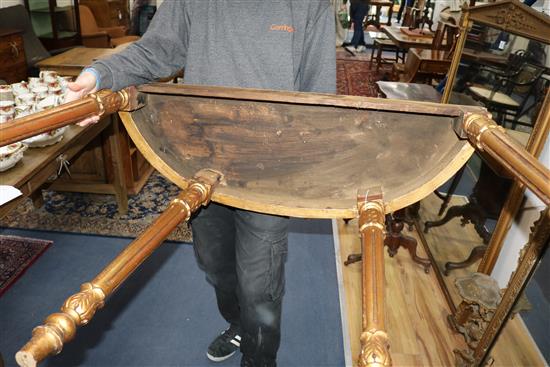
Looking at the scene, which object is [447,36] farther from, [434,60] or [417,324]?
[417,324]

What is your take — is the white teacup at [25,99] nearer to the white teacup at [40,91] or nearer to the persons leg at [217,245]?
the white teacup at [40,91]

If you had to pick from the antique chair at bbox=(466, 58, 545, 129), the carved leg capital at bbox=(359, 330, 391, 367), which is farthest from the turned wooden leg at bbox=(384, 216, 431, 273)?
the carved leg capital at bbox=(359, 330, 391, 367)

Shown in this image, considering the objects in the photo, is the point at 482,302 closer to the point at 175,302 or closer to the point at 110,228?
the point at 175,302

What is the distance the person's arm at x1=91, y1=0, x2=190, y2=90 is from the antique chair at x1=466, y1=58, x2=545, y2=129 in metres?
1.35

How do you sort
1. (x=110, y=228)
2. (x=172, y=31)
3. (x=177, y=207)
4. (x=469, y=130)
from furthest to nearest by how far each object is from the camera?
(x=110, y=228), (x=172, y=31), (x=177, y=207), (x=469, y=130)

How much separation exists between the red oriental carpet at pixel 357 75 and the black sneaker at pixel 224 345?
154 inches

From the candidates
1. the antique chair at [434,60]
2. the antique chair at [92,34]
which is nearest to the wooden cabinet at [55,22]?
the antique chair at [92,34]

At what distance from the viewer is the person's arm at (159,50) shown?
39.4 inches

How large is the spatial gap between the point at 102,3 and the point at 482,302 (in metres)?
6.15

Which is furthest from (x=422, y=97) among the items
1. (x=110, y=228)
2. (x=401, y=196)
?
(x=110, y=228)

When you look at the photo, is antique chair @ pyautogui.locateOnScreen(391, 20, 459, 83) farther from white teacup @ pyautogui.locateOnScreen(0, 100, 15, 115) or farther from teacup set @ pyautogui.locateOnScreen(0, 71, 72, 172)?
white teacup @ pyautogui.locateOnScreen(0, 100, 15, 115)

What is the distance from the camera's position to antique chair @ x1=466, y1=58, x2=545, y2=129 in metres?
1.67

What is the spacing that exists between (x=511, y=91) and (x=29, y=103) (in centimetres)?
207

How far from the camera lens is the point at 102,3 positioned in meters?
5.90
